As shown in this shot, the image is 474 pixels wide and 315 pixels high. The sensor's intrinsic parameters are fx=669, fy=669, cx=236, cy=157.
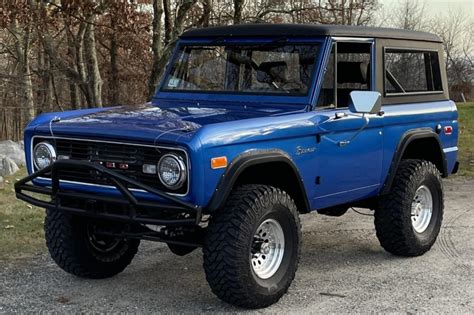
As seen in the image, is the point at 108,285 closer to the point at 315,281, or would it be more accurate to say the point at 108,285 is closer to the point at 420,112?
the point at 315,281

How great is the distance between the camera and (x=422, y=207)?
6.43 m

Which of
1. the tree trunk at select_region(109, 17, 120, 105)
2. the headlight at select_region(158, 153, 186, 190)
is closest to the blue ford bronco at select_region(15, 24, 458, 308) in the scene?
the headlight at select_region(158, 153, 186, 190)

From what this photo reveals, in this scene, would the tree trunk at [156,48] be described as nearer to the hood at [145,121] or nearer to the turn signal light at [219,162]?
the hood at [145,121]

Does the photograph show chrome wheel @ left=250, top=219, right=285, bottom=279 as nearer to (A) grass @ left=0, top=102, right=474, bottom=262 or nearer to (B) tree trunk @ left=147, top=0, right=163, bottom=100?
(A) grass @ left=0, top=102, right=474, bottom=262

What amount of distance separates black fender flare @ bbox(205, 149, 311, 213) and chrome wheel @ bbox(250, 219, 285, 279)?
462mm

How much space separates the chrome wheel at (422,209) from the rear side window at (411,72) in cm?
96

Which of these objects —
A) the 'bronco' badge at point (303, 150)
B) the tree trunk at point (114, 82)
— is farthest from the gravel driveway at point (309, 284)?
the tree trunk at point (114, 82)

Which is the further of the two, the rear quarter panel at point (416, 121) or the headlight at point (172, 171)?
the rear quarter panel at point (416, 121)

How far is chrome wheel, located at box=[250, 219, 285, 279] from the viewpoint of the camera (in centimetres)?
469

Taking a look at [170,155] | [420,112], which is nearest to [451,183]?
[420,112]

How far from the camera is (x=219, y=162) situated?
13.8ft

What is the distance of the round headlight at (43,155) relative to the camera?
473 cm

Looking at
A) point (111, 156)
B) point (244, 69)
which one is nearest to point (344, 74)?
point (244, 69)

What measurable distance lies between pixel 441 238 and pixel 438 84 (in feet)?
5.18
